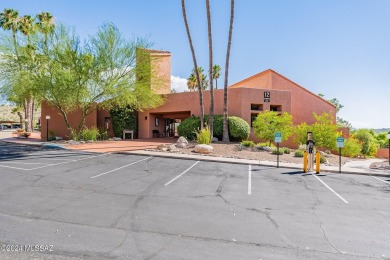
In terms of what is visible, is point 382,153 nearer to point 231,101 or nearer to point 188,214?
point 231,101

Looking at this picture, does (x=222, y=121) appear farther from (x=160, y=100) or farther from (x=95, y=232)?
(x=95, y=232)

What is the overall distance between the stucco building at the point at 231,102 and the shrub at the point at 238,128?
1.16m

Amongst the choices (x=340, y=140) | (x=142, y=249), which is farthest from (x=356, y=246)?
(x=340, y=140)

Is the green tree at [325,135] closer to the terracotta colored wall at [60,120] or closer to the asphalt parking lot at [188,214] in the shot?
the asphalt parking lot at [188,214]

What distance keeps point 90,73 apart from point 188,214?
18507mm

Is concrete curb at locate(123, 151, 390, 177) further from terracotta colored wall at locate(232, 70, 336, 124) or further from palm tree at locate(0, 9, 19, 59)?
palm tree at locate(0, 9, 19, 59)

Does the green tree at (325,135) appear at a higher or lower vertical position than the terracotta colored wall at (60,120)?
lower

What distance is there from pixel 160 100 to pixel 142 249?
73.0 ft

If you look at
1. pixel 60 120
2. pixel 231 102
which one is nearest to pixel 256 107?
pixel 231 102

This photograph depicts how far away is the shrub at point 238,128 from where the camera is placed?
2208 cm

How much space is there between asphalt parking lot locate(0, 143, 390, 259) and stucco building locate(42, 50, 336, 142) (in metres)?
13.2

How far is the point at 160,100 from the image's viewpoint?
26.2 metres

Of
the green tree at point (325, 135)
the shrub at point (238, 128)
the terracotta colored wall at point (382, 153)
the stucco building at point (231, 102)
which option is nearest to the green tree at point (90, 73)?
the stucco building at point (231, 102)

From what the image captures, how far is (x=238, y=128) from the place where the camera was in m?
22.0
